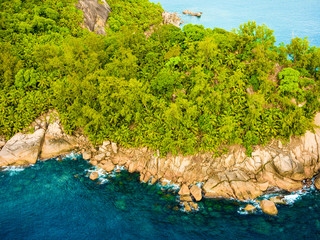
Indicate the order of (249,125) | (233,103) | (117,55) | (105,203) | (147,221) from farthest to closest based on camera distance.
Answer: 1. (117,55)
2. (233,103)
3. (249,125)
4. (105,203)
5. (147,221)

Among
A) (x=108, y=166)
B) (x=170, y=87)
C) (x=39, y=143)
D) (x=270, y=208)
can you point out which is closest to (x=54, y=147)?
(x=39, y=143)

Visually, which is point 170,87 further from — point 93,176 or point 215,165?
point 93,176

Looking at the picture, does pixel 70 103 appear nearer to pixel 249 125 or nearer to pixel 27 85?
pixel 27 85

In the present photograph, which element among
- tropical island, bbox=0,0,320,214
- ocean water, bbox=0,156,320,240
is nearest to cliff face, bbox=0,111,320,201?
tropical island, bbox=0,0,320,214

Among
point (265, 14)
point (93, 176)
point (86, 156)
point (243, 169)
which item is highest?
point (265, 14)

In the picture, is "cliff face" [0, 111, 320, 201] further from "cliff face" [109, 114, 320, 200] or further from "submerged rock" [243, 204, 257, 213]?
"submerged rock" [243, 204, 257, 213]

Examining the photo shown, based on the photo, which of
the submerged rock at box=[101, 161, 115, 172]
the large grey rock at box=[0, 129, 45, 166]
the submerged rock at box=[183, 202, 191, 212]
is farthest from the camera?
the large grey rock at box=[0, 129, 45, 166]

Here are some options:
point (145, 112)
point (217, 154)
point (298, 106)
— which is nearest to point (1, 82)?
point (145, 112)
